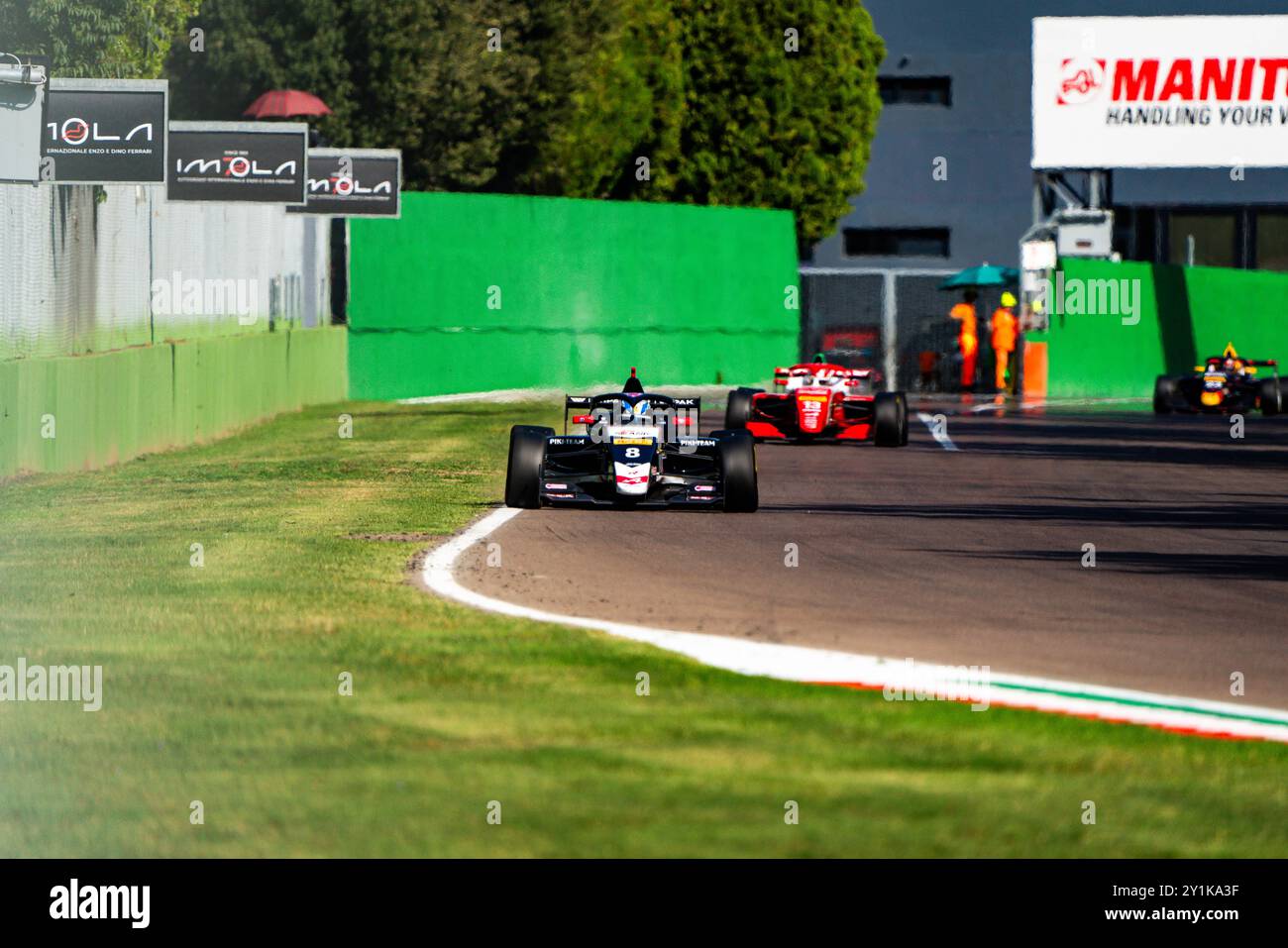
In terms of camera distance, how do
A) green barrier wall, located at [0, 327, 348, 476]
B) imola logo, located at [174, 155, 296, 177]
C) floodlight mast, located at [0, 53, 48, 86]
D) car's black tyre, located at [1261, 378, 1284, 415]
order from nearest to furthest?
green barrier wall, located at [0, 327, 348, 476] → floodlight mast, located at [0, 53, 48, 86] → imola logo, located at [174, 155, 296, 177] → car's black tyre, located at [1261, 378, 1284, 415]

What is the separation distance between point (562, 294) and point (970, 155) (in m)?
22.1

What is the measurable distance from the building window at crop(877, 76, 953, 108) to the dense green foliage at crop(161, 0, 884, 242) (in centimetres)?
399

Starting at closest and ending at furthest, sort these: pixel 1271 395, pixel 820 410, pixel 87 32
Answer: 1. pixel 820 410
2. pixel 1271 395
3. pixel 87 32

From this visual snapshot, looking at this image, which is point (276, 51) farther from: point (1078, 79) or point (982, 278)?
point (1078, 79)

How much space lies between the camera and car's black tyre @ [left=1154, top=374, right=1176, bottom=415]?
36500 mm

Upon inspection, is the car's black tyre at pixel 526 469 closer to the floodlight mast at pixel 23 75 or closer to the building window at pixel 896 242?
the floodlight mast at pixel 23 75

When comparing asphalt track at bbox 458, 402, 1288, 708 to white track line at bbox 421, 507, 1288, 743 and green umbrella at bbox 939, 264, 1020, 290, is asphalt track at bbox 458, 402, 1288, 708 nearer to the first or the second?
white track line at bbox 421, 507, 1288, 743

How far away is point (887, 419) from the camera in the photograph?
25.8 m

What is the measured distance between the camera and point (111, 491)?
18.8 m

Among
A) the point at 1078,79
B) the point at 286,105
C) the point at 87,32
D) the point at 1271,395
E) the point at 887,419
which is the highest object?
the point at 87,32
